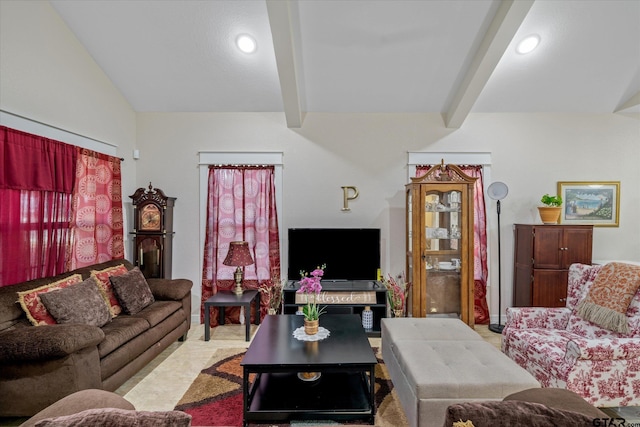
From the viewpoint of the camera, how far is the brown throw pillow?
1.05 metres

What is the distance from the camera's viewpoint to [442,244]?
4098 millimetres

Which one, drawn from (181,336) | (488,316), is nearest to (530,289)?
(488,316)

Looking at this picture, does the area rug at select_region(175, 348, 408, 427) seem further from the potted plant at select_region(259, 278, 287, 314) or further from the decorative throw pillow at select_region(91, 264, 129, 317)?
the potted plant at select_region(259, 278, 287, 314)

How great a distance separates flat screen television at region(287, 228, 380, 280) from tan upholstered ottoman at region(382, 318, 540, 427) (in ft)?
4.95

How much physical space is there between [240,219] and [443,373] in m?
3.05

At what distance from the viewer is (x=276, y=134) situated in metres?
4.48

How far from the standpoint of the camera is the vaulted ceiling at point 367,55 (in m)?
→ 3.12

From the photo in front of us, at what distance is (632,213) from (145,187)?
6096mm

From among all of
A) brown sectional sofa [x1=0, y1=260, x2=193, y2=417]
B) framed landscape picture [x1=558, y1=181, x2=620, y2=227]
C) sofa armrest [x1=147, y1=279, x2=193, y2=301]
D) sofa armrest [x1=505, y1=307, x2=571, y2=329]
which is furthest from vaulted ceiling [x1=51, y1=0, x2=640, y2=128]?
brown sectional sofa [x1=0, y1=260, x2=193, y2=417]

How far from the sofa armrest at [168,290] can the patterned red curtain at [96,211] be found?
0.63m

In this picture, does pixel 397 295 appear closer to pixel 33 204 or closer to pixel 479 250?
pixel 479 250

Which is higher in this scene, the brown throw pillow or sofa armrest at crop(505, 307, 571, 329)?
the brown throw pillow

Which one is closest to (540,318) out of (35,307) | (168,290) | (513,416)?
(513,416)

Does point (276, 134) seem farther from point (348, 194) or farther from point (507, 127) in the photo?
point (507, 127)
